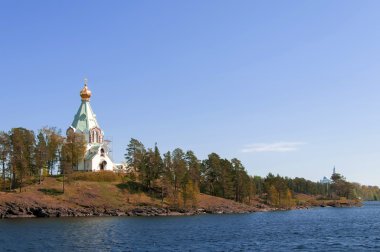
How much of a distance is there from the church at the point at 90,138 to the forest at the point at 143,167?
7975 mm

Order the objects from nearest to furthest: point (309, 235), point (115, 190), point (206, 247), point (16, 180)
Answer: point (206, 247) → point (309, 235) → point (16, 180) → point (115, 190)

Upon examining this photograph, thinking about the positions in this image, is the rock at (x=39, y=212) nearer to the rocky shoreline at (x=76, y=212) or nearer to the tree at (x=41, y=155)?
the rocky shoreline at (x=76, y=212)

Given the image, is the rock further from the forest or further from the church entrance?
the church entrance

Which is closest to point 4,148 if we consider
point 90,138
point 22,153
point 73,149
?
point 22,153

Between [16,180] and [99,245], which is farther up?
[16,180]

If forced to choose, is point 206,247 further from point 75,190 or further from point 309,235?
point 75,190

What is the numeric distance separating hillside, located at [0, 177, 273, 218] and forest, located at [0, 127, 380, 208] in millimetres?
4206

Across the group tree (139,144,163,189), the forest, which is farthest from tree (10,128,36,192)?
tree (139,144,163,189)

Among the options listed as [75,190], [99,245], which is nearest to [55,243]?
[99,245]

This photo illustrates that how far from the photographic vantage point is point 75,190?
13138 cm

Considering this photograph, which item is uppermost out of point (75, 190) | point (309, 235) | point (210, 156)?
point (210, 156)

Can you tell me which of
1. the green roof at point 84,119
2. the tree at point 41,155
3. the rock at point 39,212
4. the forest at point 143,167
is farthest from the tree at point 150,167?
the rock at point 39,212

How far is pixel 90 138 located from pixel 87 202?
3541 cm

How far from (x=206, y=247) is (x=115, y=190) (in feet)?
269
